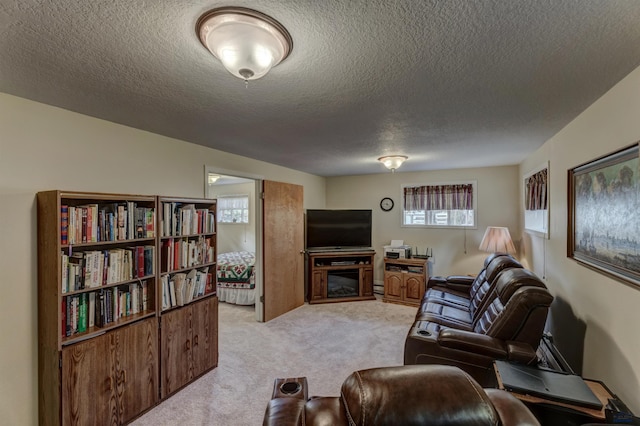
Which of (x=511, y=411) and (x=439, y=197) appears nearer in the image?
(x=511, y=411)

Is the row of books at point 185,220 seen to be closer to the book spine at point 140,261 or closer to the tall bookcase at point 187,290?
the tall bookcase at point 187,290

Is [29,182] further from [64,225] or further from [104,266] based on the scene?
[104,266]

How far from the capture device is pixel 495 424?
73 cm

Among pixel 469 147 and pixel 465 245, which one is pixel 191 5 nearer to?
pixel 469 147

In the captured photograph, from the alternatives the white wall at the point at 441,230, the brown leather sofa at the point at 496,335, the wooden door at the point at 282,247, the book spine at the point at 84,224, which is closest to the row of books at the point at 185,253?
the book spine at the point at 84,224

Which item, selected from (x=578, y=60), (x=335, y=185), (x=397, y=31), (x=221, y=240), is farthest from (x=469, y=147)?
(x=221, y=240)

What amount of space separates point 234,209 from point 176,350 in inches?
200

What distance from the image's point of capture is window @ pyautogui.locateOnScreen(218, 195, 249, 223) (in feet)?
23.6

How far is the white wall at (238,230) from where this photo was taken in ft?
23.1

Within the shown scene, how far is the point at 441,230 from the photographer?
5.12m

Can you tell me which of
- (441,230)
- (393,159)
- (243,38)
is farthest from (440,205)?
(243,38)

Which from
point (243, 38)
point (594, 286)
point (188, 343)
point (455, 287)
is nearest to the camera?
point (243, 38)

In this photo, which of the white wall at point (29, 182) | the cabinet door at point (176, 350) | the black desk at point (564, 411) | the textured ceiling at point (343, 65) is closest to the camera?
the textured ceiling at point (343, 65)

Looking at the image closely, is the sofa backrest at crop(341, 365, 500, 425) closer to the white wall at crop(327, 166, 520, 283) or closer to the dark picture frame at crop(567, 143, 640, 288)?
the dark picture frame at crop(567, 143, 640, 288)
